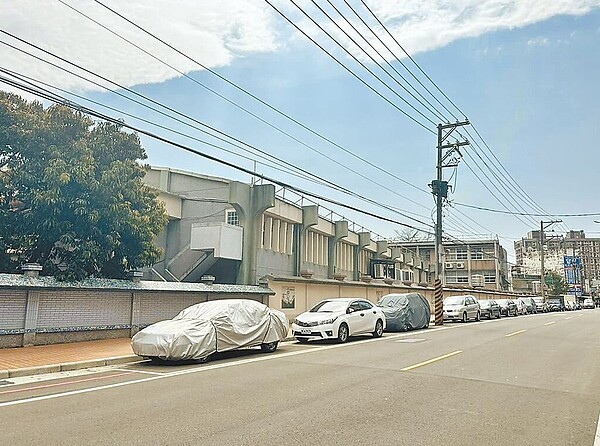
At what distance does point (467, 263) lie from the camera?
80.6 meters

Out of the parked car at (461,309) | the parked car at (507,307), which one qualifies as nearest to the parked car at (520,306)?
the parked car at (507,307)

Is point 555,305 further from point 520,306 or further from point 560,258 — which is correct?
point 560,258

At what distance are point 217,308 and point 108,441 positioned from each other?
7.97 meters

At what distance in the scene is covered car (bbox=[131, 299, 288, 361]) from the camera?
39.4ft

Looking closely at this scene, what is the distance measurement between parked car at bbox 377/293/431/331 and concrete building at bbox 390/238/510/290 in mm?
52045

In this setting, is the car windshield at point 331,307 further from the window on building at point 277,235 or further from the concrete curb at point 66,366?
the window on building at point 277,235

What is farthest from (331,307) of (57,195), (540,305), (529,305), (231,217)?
(540,305)

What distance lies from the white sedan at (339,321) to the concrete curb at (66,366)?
6.05 m

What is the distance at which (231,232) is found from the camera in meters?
26.9

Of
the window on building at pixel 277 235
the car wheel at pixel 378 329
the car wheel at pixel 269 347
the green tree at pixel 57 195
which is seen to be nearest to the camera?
the car wheel at pixel 269 347

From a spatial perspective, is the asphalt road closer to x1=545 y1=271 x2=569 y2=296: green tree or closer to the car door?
the car door

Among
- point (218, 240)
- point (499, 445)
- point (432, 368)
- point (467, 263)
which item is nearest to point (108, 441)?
point (499, 445)

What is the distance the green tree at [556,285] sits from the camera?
96.4 metres

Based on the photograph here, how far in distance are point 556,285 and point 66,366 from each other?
10006cm
